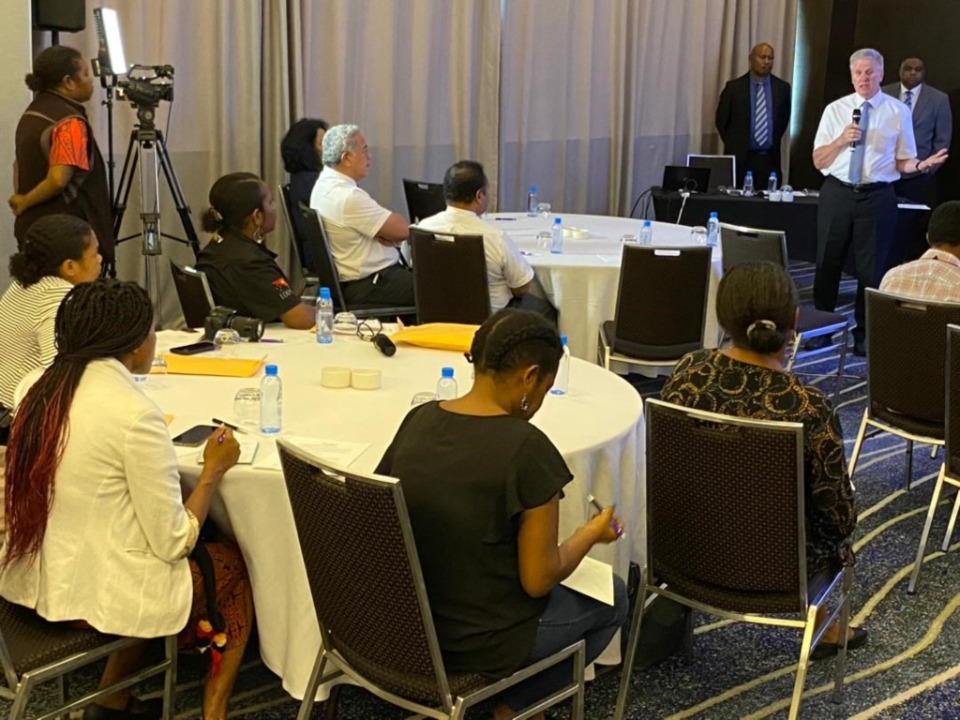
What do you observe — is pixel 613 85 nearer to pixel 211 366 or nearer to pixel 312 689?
pixel 211 366

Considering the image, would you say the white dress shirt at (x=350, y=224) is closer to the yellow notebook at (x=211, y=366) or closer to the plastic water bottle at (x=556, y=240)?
the plastic water bottle at (x=556, y=240)

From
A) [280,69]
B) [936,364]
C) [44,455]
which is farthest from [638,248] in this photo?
[280,69]

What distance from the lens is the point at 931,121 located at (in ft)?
25.6

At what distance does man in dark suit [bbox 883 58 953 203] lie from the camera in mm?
7781

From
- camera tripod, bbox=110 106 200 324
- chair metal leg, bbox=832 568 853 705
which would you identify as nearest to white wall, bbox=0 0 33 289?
camera tripod, bbox=110 106 200 324

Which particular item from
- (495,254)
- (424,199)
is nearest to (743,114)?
(424,199)

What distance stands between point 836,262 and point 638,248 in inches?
91.0

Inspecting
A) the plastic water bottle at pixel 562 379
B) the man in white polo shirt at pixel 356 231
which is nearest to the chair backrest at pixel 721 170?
the man in white polo shirt at pixel 356 231

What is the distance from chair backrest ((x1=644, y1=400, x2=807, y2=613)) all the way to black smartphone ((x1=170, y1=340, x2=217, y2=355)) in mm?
1514

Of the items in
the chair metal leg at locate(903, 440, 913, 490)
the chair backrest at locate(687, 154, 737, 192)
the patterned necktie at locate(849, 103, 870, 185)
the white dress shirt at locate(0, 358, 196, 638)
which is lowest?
the chair metal leg at locate(903, 440, 913, 490)

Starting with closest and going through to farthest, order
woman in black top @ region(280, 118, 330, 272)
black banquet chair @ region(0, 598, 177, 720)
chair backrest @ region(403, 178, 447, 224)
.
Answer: black banquet chair @ region(0, 598, 177, 720)
woman in black top @ region(280, 118, 330, 272)
chair backrest @ region(403, 178, 447, 224)

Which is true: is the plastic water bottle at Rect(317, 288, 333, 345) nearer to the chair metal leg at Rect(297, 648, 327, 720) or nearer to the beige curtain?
the chair metal leg at Rect(297, 648, 327, 720)

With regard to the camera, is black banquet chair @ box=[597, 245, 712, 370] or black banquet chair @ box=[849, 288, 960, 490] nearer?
black banquet chair @ box=[849, 288, 960, 490]

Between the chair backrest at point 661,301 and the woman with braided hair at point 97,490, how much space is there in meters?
2.55
